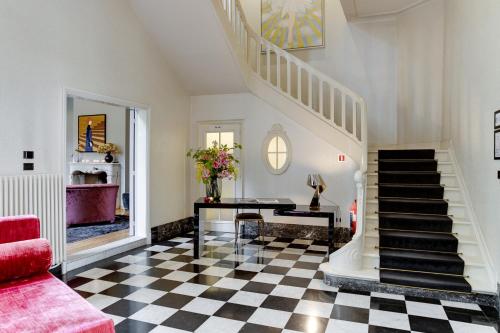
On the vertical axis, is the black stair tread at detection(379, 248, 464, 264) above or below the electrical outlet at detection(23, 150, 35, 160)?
below

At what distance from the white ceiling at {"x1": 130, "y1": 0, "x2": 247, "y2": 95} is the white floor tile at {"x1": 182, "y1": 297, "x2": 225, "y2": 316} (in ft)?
12.3

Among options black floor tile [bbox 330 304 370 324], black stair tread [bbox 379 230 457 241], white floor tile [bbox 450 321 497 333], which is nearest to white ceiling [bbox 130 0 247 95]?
black stair tread [bbox 379 230 457 241]

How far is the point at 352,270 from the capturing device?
12.8ft

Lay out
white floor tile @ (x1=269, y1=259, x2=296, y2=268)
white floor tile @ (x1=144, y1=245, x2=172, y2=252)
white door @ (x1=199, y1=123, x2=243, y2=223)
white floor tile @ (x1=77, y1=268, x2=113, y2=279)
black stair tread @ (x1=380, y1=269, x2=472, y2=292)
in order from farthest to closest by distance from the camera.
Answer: white door @ (x1=199, y1=123, x2=243, y2=223), white floor tile @ (x1=144, y1=245, x2=172, y2=252), white floor tile @ (x1=269, y1=259, x2=296, y2=268), white floor tile @ (x1=77, y1=268, x2=113, y2=279), black stair tread @ (x1=380, y1=269, x2=472, y2=292)

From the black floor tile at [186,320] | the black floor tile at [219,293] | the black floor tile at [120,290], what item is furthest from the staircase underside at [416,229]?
the black floor tile at [120,290]

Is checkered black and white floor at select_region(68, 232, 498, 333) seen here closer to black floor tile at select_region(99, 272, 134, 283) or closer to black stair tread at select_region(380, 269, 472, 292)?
black floor tile at select_region(99, 272, 134, 283)

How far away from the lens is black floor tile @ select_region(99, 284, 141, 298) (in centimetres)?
359

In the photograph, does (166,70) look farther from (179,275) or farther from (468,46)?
(468,46)

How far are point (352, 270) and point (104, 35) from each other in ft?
14.6

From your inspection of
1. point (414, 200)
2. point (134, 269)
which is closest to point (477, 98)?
point (414, 200)

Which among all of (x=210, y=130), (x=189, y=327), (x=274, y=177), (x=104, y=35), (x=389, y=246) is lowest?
(x=189, y=327)

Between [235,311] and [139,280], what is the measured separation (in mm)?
1410

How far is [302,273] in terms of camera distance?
4.32 m

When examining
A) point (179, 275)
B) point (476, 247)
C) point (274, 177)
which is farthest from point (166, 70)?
point (476, 247)
